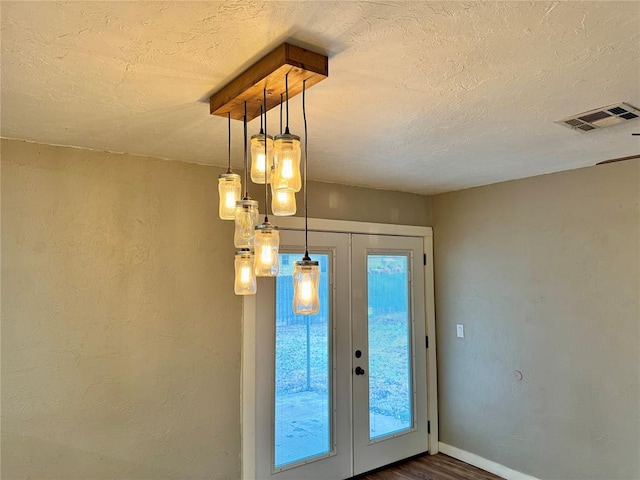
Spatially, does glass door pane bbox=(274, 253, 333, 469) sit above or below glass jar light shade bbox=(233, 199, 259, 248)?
below

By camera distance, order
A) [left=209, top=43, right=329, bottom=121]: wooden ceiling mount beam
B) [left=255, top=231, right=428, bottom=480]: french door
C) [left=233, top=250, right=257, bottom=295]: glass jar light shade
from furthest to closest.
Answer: [left=255, top=231, right=428, bottom=480]: french door → [left=233, top=250, right=257, bottom=295]: glass jar light shade → [left=209, top=43, right=329, bottom=121]: wooden ceiling mount beam

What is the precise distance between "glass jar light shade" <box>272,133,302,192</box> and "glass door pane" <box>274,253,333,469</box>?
6.06 feet

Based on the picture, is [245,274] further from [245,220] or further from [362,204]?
[362,204]

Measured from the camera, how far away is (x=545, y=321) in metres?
3.31

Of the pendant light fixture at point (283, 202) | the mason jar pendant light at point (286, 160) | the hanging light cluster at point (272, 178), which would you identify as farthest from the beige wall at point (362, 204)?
the mason jar pendant light at point (286, 160)

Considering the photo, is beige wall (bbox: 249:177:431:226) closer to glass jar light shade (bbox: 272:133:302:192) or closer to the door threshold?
glass jar light shade (bbox: 272:133:302:192)

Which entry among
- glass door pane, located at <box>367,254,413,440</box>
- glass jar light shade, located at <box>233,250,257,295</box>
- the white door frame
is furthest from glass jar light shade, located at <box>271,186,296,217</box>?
glass door pane, located at <box>367,254,413,440</box>

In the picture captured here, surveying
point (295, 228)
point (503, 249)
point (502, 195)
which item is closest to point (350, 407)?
point (295, 228)

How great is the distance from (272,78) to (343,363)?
2.60 meters

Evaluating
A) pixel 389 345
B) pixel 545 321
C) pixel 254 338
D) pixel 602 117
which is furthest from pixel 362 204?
pixel 602 117

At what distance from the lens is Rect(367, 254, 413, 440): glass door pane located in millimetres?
3742

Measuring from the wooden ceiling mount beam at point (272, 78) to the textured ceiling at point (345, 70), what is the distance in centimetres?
3

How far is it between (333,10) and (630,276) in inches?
109

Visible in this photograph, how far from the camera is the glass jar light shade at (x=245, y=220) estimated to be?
1.62 metres
